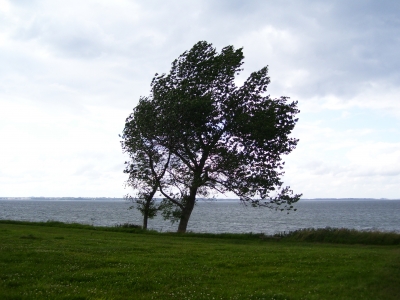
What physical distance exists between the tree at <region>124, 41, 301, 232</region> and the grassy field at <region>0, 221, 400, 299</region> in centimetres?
1451

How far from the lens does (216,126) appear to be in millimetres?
33875

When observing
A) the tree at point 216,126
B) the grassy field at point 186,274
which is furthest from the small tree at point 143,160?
the grassy field at point 186,274

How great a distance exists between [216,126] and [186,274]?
820 inches

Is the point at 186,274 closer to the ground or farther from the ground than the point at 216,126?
closer to the ground

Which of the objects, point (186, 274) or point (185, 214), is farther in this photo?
point (185, 214)

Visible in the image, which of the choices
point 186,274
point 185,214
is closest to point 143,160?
point 185,214

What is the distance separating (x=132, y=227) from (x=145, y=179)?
4.62 m

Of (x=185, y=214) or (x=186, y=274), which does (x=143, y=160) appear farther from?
(x=186, y=274)

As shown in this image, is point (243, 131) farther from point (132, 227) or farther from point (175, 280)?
point (175, 280)

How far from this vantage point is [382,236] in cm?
2858

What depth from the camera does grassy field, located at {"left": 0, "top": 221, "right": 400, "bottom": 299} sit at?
11.8 meters

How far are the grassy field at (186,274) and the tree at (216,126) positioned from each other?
14.5 m

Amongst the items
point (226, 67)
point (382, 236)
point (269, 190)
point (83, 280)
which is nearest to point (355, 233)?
point (382, 236)

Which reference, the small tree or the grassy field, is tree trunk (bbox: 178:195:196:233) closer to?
the small tree
